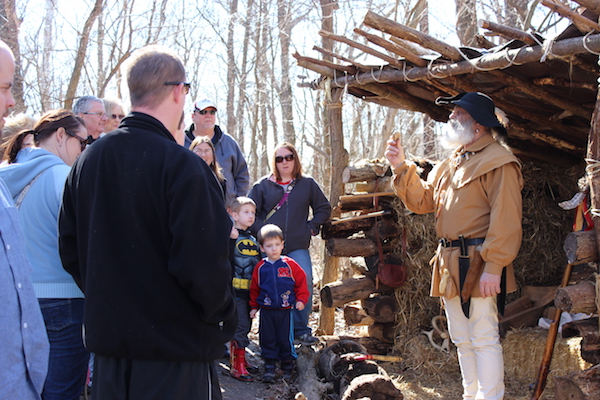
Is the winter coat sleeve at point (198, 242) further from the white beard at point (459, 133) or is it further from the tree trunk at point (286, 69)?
the tree trunk at point (286, 69)

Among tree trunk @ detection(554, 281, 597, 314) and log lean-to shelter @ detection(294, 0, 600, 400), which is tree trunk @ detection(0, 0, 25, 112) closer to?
log lean-to shelter @ detection(294, 0, 600, 400)

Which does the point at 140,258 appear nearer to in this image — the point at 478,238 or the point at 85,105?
the point at 478,238

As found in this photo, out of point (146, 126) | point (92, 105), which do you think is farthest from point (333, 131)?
point (146, 126)

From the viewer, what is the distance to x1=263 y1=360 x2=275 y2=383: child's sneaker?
5.37m

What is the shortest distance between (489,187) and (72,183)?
2896mm

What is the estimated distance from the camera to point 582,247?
4.02 m

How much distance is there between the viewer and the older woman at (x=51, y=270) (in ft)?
10.3

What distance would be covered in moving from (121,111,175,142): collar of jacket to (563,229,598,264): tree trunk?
302 centimetres

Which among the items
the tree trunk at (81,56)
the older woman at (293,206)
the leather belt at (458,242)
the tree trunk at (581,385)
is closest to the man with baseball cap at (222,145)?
the older woman at (293,206)

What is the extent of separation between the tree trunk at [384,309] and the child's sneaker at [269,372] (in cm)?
164

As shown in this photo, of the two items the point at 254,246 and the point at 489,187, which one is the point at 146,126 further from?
the point at 254,246

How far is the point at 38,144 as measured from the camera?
136 inches

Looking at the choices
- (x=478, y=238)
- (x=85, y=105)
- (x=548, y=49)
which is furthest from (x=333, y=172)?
(x=548, y=49)

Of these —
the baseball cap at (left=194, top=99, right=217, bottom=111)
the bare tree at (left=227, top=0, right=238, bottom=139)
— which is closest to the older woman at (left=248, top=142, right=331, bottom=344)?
the baseball cap at (left=194, top=99, right=217, bottom=111)
